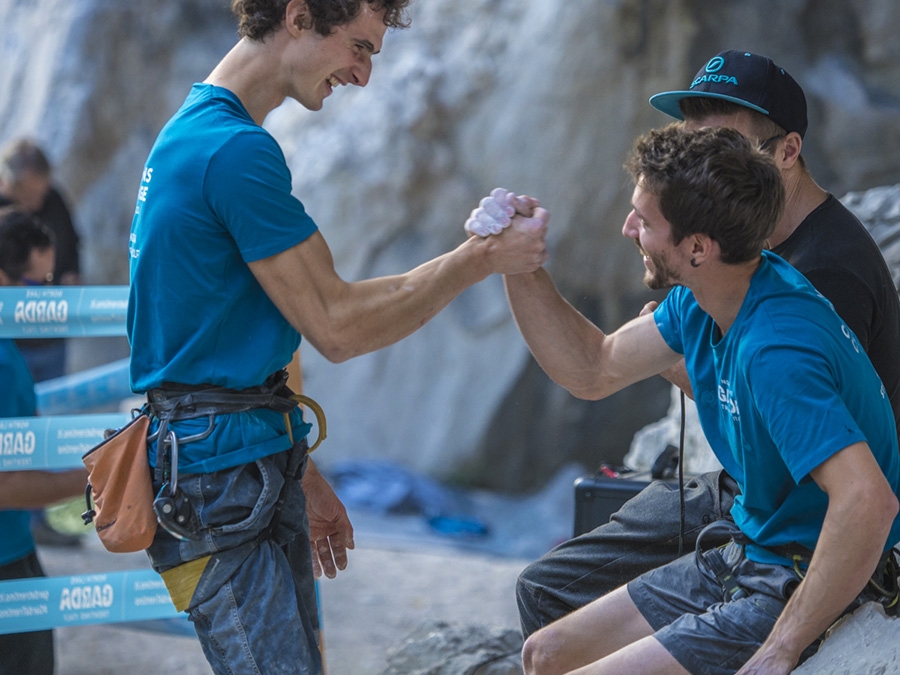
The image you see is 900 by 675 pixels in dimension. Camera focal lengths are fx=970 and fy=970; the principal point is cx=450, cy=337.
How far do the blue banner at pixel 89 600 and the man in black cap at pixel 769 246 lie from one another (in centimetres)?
136

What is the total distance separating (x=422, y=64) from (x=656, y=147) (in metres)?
5.43

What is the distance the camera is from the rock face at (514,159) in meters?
6.62

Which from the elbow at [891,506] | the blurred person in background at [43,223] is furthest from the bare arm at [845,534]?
the blurred person in background at [43,223]

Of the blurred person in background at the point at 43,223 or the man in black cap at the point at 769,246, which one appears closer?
the man in black cap at the point at 769,246

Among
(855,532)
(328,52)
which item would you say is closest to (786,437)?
(855,532)

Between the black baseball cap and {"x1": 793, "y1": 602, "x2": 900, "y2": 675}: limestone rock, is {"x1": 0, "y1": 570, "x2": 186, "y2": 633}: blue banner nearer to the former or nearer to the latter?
{"x1": 793, "y1": 602, "x2": 900, "y2": 675}: limestone rock

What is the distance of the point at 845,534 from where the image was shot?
1.57 meters

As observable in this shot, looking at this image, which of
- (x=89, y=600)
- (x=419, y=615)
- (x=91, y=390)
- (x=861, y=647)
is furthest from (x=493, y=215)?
(x=419, y=615)

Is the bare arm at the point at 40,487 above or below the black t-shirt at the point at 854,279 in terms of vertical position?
below

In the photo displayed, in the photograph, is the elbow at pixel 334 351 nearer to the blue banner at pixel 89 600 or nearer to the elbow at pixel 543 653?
the elbow at pixel 543 653

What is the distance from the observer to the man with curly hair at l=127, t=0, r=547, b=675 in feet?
5.66

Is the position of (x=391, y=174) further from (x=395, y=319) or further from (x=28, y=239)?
(x=395, y=319)

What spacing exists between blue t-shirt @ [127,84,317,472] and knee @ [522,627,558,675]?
75 centimetres

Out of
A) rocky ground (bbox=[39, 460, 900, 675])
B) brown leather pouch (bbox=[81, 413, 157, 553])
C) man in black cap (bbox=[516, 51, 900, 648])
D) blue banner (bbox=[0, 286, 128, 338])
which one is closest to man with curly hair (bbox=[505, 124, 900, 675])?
rocky ground (bbox=[39, 460, 900, 675])
